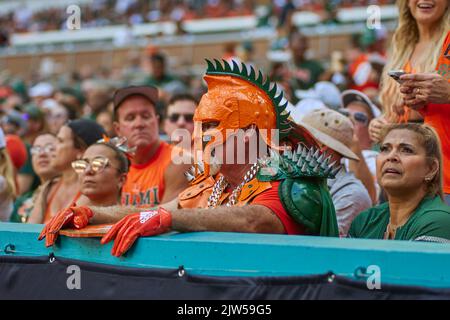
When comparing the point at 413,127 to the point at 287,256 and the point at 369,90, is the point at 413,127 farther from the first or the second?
the point at 369,90

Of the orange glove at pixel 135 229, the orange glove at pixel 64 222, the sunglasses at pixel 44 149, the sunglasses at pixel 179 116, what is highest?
the sunglasses at pixel 179 116

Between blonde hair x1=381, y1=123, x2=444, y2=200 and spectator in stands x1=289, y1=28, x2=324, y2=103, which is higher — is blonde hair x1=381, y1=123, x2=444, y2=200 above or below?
below

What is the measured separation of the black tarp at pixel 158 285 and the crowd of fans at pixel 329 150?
185 millimetres

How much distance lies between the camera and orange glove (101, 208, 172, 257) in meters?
3.52

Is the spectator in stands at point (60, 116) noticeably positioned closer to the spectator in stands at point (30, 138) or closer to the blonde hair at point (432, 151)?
the spectator in stands at point (30, 138)

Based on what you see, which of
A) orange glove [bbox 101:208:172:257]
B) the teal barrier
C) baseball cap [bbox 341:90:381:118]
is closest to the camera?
the teal barrier

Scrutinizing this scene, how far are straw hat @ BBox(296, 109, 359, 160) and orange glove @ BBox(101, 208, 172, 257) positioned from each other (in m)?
1.89

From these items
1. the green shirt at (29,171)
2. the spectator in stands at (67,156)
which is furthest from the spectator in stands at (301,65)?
the spectator in stands at (67,156)

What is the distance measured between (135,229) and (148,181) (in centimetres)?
283

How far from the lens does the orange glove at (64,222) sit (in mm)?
3832

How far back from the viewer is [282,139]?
4.42 metres

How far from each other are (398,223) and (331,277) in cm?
123

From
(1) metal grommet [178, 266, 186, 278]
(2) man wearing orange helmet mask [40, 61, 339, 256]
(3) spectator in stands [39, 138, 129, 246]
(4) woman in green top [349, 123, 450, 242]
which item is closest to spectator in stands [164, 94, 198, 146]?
(3) spectator in stands [39, 138, 129, 246]

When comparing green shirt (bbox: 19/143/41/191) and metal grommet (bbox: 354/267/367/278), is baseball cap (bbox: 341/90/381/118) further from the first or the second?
metal grommet (bbox: 354/267/367/278)
